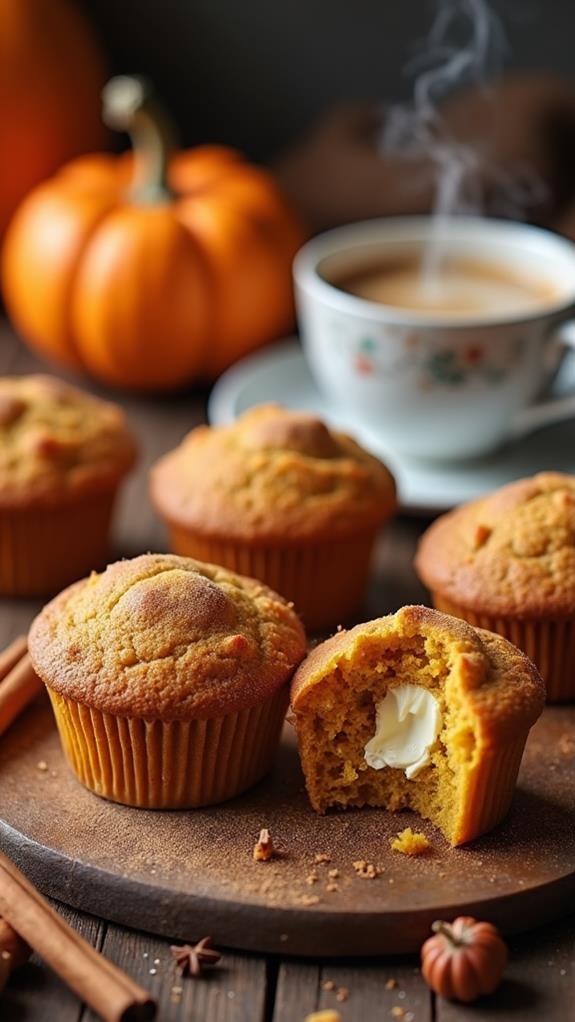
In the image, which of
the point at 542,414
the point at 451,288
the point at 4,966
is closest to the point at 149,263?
the point at 451,288

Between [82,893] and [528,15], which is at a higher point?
[528,15]

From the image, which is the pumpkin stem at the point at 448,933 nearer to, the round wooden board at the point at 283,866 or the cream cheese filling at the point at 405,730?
the round wooden board at the point at 283,866

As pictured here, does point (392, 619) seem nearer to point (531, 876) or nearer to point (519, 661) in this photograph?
point (519, 661)

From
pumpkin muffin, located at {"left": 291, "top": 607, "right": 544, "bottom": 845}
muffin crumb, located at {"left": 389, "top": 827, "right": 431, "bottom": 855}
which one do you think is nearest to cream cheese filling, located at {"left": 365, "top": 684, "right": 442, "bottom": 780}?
pumpkin muffin, located at {"left": 291, "top": 607, "right": 544, "bottom": 845}

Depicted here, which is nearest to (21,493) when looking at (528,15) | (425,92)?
(425,92)

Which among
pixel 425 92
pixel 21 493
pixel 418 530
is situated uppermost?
pixel 425 92

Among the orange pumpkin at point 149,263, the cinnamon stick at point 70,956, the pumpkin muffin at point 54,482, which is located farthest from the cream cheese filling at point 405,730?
the orange pumpkin at point 149,263

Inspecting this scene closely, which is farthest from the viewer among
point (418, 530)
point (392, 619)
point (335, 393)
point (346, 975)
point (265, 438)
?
point (335, 393)
